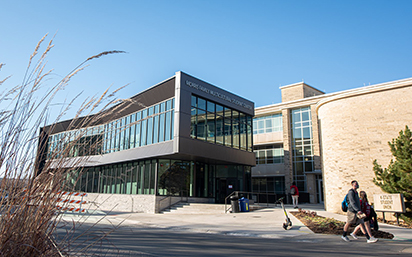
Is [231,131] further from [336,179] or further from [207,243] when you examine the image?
[207,243]

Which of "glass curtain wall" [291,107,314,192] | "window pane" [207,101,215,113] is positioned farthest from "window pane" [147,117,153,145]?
"glass curtain wall" [291,107,314,192]

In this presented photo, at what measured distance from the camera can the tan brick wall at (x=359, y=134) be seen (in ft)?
55.3

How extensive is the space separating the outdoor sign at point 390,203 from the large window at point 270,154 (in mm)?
24588

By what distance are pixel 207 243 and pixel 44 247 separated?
651 cm

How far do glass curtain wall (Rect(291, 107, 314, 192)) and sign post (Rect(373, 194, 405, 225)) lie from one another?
21.6 metres

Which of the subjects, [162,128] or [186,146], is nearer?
[186,146]

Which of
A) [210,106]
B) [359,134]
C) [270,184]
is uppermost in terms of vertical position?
[210,106]

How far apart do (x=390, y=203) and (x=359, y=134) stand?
5.58 meters

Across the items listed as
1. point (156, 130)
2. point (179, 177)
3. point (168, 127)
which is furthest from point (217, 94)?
point (179, 177)

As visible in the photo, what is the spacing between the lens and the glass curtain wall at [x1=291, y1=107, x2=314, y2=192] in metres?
36.0

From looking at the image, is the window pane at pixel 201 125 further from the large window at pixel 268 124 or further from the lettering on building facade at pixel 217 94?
the large window at pixel 268 124

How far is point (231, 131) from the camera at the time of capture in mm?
25828

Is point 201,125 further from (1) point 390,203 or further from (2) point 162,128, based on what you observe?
(1) point 390,203

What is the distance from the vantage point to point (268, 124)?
134 ft
